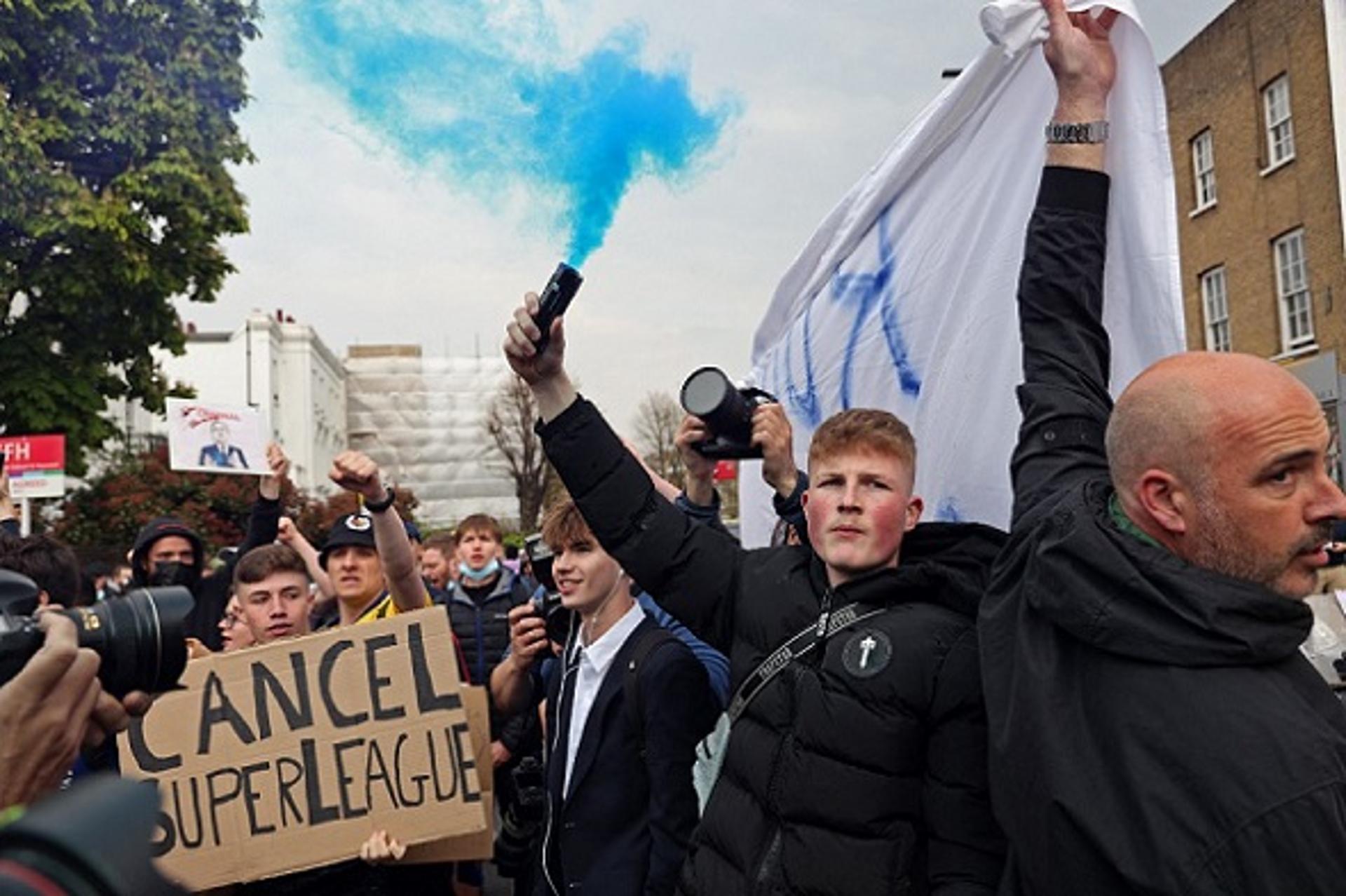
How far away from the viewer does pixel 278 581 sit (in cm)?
450

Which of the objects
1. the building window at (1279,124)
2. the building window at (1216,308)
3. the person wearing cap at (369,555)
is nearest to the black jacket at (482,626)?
the person wearing cap at (369,555)

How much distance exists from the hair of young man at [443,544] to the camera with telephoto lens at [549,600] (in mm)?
4825

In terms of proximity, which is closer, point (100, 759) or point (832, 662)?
point (832, 662)

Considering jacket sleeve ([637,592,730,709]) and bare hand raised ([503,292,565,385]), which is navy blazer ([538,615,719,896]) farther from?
bare hand raised ([503,292,565,385])

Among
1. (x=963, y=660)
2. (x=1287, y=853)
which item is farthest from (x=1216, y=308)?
(x=1287, y=853)

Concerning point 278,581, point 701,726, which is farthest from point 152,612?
point 278,581

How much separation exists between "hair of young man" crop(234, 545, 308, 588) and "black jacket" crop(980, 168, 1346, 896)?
312 cm

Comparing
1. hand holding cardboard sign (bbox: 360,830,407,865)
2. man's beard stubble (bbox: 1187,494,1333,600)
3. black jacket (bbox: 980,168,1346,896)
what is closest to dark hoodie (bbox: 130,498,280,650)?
hand holding cardboard sign (bbox: 360,830,407,865)

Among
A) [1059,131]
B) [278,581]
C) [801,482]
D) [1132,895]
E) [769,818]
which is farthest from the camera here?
[278,581]

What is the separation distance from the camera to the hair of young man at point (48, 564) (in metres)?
4.26

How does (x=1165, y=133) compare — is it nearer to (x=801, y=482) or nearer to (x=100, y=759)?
(x=801, y=482)

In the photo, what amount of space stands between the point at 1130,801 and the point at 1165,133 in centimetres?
175

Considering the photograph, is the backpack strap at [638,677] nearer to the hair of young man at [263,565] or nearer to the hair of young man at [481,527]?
the hair of young man at [263,565]

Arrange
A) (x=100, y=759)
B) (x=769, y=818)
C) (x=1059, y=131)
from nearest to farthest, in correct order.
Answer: (x=769, y=818) → (x=1059, y=131) → (x=100, y=759)
